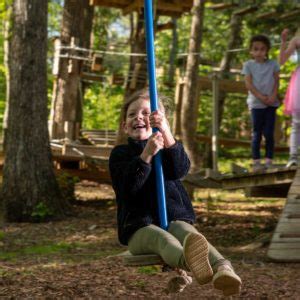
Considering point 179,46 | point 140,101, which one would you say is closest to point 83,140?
point 140,101

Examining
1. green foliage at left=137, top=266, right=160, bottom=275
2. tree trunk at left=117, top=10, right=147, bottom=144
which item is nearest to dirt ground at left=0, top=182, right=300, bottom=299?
green foliage at left=137, top=266, right=160, bottom=275

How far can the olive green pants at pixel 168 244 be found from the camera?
3969 mm

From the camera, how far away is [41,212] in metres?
10.8

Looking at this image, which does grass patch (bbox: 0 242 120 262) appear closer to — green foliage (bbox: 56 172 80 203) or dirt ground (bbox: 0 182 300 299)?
dirt ground (bbox: 0 182 300 299)

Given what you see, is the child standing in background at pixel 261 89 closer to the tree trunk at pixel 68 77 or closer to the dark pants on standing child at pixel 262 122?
the dark pants on standing child at pixel 262 122

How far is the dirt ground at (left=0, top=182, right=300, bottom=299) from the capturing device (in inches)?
241

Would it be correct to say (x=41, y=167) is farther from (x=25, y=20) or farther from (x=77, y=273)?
(x=77, y=273)

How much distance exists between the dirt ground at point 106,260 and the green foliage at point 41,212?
0.69 ft

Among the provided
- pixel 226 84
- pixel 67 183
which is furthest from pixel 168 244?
pixel 226 84

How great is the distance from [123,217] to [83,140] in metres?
11.2

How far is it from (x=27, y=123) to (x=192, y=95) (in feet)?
17.1

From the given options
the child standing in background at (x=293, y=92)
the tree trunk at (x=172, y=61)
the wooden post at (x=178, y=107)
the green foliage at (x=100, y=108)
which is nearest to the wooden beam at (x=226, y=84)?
the wooden post at (x=178, y=107)

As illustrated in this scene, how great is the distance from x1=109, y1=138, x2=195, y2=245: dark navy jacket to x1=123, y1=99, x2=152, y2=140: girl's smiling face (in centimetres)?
5

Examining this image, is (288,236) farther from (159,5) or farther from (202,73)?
(202,73)
